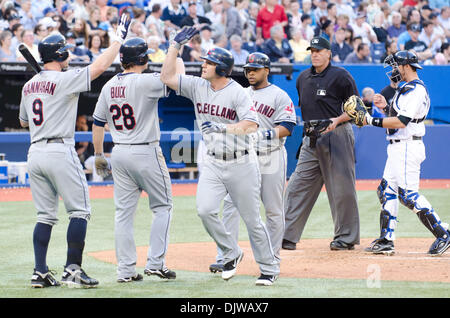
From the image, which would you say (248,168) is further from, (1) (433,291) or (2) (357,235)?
(2) (357,235)

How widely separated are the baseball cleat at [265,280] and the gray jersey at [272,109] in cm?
131

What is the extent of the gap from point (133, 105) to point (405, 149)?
118 inches

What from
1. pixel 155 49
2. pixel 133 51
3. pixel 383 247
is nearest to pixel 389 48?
pixel 155 49

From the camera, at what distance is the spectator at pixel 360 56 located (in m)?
17.7

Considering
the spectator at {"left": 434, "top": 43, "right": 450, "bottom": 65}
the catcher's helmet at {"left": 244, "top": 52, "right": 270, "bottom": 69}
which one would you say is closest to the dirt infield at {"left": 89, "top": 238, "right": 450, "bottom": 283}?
the catcher's helmet at {"left": 244, "top": 52, "right": 270, "bottom": 69}

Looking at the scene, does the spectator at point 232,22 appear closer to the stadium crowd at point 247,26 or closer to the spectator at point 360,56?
the stadium crowd at point 247,26

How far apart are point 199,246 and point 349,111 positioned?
2.34m

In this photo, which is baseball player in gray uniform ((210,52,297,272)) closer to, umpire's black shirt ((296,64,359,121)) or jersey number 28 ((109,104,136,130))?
jersey number 28 ((109,104,136,130))

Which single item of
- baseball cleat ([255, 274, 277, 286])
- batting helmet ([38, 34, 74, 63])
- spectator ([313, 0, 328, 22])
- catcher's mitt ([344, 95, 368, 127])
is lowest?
baseball cleat ([255, 274, 277, 286])

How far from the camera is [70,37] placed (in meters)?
15.5

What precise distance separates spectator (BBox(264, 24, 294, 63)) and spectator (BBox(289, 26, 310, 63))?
588 millimetres

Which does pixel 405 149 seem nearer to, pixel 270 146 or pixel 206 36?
pixel 270 146

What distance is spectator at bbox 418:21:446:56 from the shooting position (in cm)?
1955

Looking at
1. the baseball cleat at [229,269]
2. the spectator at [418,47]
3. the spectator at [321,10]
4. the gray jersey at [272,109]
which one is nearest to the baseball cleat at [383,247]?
the gray jersey at [272,109]
